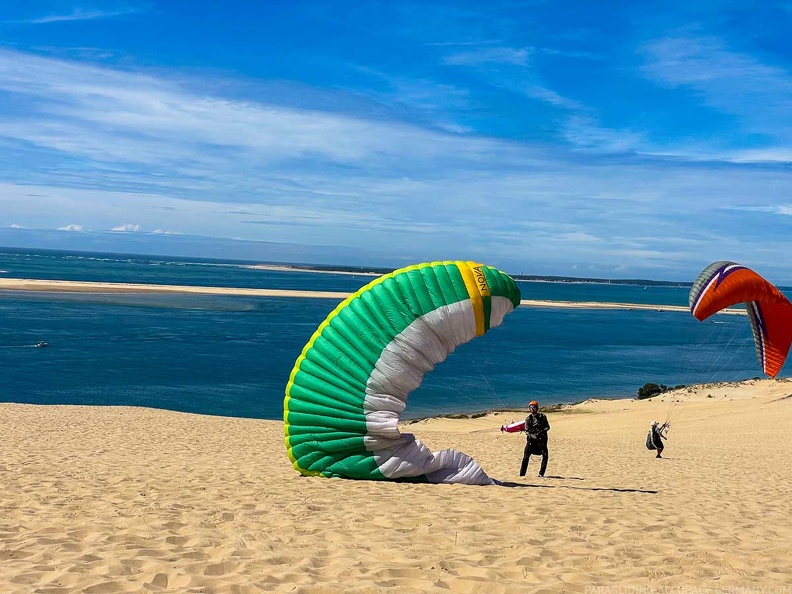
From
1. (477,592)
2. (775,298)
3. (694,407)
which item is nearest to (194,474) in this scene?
(477,592)

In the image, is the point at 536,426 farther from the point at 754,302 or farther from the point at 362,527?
the point at 754,302

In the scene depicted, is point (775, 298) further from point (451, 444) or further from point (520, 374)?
point (520, 374)

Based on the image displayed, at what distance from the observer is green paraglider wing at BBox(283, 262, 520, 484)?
316 inches

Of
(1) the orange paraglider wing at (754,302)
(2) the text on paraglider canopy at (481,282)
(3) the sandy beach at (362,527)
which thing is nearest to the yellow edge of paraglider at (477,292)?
(2) the text on paraglider canopy at (481,282)

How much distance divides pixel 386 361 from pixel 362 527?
7.80 feet

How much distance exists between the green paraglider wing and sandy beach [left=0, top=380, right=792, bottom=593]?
0.39 m

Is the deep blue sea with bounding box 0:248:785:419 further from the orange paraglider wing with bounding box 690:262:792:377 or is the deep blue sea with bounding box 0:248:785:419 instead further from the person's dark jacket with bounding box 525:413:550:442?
the person's dark jacket with bounding box 525:413:550:442

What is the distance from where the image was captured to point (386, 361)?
8031 mm

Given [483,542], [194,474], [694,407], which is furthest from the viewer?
[694,407]

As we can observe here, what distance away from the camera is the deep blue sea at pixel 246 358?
84.2ft

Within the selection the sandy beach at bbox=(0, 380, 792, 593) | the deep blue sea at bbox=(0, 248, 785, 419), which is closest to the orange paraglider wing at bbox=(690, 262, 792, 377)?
the sandy beach at bbox=(0, 380, 792, 593)

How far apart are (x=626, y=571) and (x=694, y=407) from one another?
73.1 ft

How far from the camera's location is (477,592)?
4.60 metres

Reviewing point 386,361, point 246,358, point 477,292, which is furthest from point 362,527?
point 246,358
